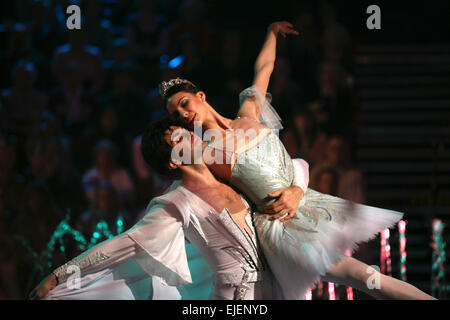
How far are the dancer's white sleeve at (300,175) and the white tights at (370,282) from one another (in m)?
0.45

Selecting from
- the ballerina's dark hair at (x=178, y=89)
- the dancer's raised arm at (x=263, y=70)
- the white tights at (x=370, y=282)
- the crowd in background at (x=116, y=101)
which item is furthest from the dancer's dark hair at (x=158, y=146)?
the crowd in background at (x=116, y=101)

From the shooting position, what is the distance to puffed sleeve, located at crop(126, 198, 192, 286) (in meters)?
A: 2.75

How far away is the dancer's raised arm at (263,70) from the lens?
124 inches

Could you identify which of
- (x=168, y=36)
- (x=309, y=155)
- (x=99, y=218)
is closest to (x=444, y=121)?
(x=309, y=155)

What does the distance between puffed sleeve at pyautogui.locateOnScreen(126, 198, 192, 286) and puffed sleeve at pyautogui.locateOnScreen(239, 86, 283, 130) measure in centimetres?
73

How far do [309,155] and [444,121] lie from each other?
1.61 metres

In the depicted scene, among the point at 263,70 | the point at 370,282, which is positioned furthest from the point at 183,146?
the point at 370,282

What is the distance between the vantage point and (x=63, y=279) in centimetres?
266

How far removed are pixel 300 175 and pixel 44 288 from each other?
1.28 m

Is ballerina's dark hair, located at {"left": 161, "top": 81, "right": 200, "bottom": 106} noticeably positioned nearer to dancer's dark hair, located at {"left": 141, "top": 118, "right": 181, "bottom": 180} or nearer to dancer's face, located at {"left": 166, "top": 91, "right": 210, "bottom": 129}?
dancer's face, located at {"left": 166, "top": 91, "right": 210, "bottom": 129}

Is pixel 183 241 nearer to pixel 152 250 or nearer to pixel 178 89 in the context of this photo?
pixel 152 250

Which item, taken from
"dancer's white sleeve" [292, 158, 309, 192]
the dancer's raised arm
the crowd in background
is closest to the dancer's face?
the dancer's raised arm

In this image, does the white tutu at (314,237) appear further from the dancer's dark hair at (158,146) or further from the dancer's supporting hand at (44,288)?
the dancer's supporting hand at (44,288)
